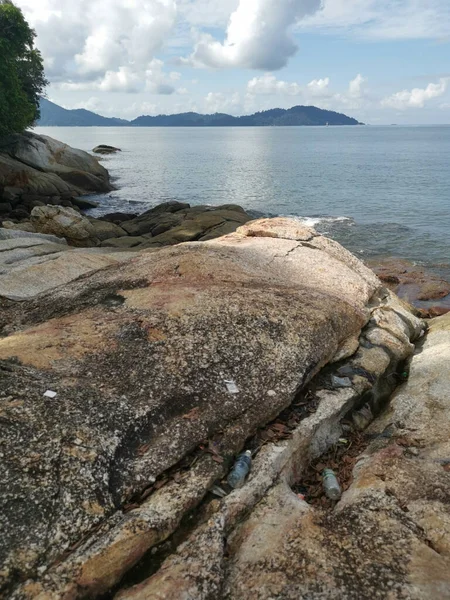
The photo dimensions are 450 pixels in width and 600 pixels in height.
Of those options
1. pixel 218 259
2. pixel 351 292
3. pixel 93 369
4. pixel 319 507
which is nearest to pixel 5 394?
pixel 93 369

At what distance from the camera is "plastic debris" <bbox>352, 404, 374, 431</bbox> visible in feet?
25.1

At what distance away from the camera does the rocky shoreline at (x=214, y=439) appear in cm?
Result: 457

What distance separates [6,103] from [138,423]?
42.4 meters

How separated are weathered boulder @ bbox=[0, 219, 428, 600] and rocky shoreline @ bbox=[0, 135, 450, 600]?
22 millimetres

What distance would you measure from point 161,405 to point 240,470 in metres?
1.34

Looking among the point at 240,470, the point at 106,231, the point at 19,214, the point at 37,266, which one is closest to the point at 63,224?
the point at 106,231

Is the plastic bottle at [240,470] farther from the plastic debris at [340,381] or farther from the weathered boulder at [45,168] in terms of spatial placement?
the weathered boulder at [45,168]

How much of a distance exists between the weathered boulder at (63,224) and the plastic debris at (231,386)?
18.2m

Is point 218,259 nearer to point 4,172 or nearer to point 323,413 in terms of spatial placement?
point 323,413

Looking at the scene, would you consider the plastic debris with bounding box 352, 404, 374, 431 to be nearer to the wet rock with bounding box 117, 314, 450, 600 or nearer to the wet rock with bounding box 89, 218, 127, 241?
the wet rock with bounding box 117, 314, 450, 600

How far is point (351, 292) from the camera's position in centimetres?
1086

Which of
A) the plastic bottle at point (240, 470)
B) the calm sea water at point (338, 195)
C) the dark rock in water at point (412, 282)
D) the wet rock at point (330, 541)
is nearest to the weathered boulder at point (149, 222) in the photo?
the calm sea water at point (338, 195)

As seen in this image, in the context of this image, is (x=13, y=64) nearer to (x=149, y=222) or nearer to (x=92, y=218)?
(x=92, y=218)

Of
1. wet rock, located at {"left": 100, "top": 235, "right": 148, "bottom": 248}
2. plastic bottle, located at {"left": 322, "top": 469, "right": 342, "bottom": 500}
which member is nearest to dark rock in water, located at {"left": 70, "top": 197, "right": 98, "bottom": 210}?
wet rock, located at {"left": 100, "top": 235, "right": 148, "bottom": 248}
